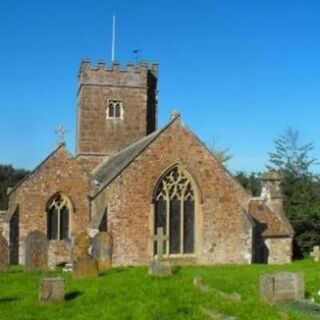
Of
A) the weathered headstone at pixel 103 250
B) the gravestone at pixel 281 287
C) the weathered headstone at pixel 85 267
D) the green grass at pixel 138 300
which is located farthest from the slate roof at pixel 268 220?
the gravestone at pixel 281 287

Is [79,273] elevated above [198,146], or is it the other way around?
[198,146]

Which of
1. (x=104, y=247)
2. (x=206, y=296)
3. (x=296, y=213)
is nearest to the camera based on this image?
(x=206, y=296)

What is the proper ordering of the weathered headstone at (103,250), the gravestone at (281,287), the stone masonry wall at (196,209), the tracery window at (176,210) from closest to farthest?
the gravestone at (281,287), the weathered headstone at (103,250), the stone masonry wall at (196,209), the tracery window at (176,210)

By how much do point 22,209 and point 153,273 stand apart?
1213 centimetres

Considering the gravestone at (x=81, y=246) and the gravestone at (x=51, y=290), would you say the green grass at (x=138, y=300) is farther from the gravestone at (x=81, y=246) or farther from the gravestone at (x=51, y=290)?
the gravestone at (x=81, y=246)

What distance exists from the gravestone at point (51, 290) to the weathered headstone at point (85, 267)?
4275mm

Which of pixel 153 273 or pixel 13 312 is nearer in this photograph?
pixel 13 312

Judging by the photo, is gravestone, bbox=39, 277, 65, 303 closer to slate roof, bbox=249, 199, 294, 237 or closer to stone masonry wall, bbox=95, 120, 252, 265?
stone masonry wall, bbox=95, 120, 252, 265

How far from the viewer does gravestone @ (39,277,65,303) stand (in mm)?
14891

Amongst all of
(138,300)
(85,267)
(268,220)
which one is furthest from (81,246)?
(268,220)

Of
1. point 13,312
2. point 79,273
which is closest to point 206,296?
point 13,312

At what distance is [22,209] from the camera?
30.0 meters

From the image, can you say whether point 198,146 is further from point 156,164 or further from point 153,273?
point 153,273

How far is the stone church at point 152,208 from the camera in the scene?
90.7 feet
